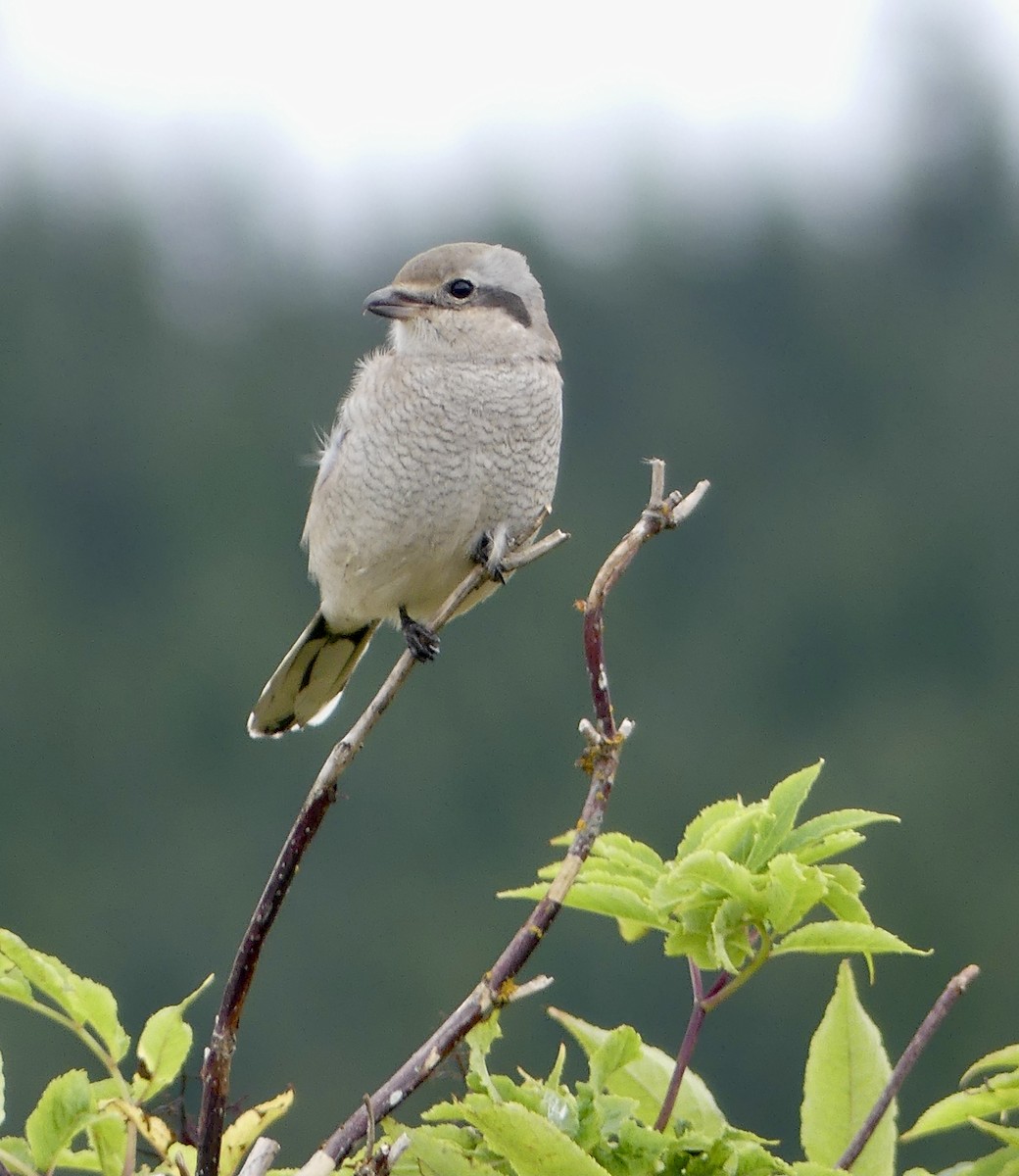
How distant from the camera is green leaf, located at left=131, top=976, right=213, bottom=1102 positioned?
1.75 metres

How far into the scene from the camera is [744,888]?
1665mm

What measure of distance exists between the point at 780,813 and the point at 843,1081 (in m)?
0.26

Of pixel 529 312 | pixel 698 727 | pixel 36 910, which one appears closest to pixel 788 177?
pixel 698 727

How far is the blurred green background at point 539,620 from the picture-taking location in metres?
32.4

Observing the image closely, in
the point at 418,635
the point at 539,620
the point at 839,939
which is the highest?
the point at 839,939

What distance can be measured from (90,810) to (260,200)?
16.9 m

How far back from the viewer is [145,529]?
4500 cm

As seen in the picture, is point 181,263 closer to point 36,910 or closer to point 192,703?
point 192,703

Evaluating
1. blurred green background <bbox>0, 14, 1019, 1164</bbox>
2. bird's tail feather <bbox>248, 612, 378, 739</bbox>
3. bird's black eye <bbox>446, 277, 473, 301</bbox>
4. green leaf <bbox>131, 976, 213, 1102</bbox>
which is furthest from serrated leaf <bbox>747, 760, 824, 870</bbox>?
blurred green background <bbox>0, 14, 1019, 1164</bbox>

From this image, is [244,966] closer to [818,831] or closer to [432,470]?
[818,831]

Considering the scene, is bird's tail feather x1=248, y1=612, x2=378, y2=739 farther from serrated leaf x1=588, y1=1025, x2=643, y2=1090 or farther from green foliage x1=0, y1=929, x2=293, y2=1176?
serrated leaf x1=588, y1=1025, x2=643, y2=1090

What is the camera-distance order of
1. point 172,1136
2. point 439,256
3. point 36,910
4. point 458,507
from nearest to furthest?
point 172,1136 < point 458,507 < point 439,256 < point 36,910

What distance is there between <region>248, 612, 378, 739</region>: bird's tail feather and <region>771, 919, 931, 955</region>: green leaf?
3279 millimetres

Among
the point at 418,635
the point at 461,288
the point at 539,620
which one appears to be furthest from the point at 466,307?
the point at 539,620
